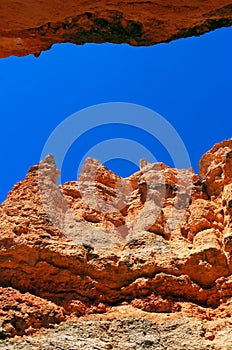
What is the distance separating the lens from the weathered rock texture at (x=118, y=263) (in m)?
25.9

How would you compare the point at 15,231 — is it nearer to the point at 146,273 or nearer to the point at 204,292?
the point at 146,273

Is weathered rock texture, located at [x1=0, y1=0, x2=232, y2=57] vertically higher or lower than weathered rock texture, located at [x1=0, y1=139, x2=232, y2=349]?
lower

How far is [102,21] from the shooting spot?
343 inches

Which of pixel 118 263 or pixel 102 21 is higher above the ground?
pixel 118 263

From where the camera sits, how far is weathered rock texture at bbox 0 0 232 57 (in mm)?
7508

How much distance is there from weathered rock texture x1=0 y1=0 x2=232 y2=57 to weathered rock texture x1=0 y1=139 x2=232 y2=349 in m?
18.2

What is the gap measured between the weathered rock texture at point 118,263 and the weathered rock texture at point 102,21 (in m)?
18.2

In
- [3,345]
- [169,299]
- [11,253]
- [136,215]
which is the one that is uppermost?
[136,215]

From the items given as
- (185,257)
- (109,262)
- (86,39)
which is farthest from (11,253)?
(86,39)

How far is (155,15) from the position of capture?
329 inches

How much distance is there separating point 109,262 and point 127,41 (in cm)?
2268

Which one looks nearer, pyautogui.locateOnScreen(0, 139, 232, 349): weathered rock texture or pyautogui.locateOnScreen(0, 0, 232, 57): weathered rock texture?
pyautogui.locateOnScreen(0, 0, 232, 57): weathered rock texture

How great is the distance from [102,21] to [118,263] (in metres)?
23.2

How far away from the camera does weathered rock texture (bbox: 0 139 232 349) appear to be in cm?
2588
